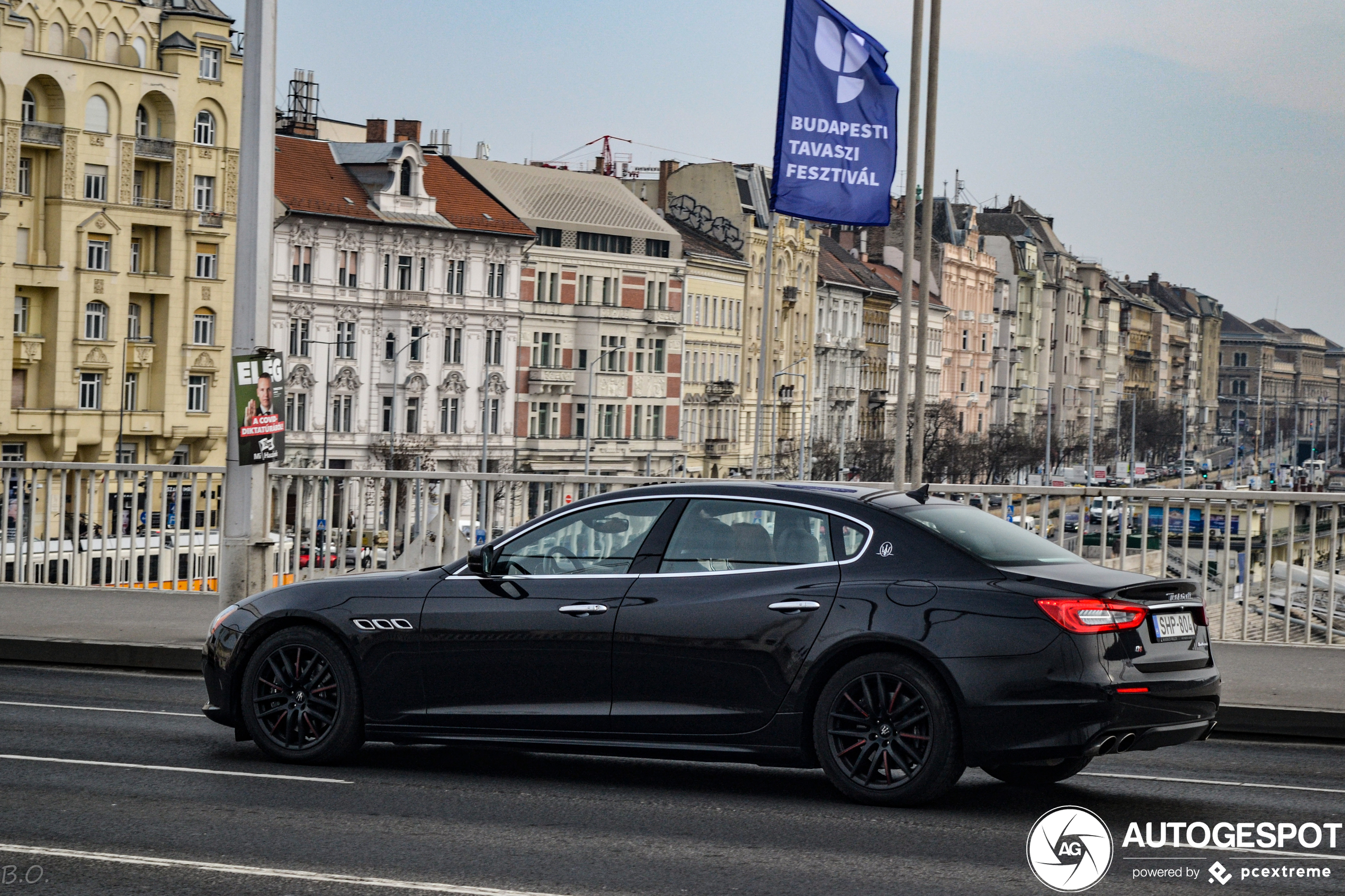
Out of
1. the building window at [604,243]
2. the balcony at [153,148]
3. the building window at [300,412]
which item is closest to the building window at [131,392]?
the building window at [300,412]

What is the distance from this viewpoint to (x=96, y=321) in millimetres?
79125

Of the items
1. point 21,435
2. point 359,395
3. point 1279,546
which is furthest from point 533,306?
point 1279,546

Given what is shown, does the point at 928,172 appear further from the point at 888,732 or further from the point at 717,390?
the point at 717,390

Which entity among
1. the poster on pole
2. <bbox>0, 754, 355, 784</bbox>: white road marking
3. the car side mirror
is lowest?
<bbox>0, 754, 355, 784</bbox>: white road marking

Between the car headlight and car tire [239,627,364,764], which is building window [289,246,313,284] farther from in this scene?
car tire [239,627,364,764]

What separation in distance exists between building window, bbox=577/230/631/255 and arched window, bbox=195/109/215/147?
73.7 feet

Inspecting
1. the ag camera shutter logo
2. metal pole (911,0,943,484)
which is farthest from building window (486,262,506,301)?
the ag camera shutter logo

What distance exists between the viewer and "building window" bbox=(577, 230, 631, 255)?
100500 millimetres

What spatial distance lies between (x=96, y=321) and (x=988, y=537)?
74291mm

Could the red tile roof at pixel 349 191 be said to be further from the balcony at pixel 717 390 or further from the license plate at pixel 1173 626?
the license plate at pixel 1173 626

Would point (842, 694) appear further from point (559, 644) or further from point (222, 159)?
point (222, 159)

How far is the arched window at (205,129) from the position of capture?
270 ft

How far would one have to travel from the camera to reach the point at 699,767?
10219 mm

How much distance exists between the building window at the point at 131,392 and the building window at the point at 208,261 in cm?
518
